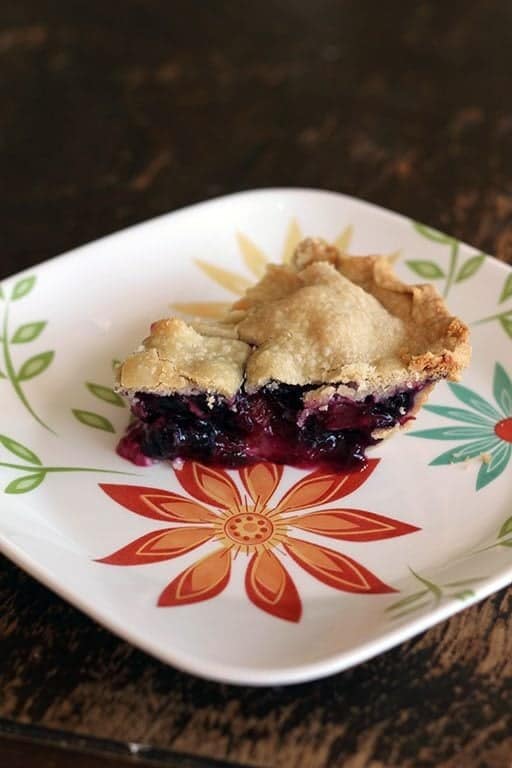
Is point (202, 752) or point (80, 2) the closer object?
Answer: point (202, 752)

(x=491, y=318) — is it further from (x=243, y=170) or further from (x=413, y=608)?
(x=243, y=170)

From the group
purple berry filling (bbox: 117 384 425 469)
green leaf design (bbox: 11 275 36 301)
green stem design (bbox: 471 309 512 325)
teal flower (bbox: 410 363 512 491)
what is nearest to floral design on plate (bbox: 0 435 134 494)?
purple berry filling (bbox: 117 384 425 469)

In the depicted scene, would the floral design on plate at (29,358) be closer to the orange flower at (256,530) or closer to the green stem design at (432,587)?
the orange flower at (256,530)

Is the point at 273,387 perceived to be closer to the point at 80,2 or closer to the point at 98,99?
the point at 98,99

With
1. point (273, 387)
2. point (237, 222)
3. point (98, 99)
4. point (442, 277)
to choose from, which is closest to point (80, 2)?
point (98, 99)

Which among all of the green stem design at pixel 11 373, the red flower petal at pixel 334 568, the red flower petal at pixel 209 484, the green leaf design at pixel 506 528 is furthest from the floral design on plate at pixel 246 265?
the green leaf design at pixel 506 528

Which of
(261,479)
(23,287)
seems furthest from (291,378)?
(23,287)
